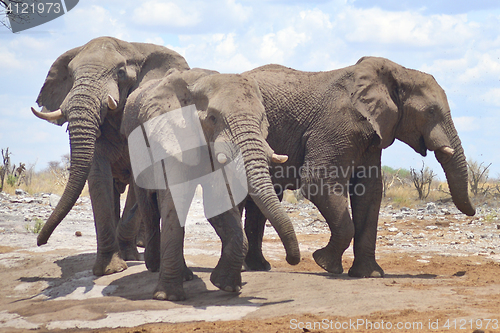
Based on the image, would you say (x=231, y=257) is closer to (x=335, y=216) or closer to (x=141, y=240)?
(x=335, y=216)

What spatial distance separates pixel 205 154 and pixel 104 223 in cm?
238

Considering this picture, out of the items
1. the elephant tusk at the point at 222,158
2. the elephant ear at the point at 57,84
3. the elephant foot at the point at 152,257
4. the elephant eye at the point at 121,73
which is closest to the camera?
the elephant tusk at the point at 222,158

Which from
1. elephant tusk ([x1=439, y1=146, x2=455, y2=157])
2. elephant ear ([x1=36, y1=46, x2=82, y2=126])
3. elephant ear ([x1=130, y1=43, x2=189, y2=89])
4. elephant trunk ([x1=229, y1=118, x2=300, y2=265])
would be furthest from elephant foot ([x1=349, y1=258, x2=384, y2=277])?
elephant ear ([x1=36, y1=46, x2=82, y2=126])

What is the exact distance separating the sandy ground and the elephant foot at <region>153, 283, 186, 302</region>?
0.35 feet

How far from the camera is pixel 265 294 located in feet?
21.6

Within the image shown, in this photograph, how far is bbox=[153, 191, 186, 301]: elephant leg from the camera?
21.2 ft

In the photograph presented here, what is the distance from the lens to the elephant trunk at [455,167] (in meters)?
8.27

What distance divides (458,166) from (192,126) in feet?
12.8

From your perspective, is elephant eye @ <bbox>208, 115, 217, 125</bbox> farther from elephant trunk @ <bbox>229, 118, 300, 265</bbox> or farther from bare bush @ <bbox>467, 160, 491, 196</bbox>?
bare bush @ <bbox>467, 160, 491, 196</bbox>

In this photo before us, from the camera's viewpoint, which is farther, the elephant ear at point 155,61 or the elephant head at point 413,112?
the elephant ear at point 155,61

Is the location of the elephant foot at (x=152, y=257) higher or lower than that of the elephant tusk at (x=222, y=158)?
lower

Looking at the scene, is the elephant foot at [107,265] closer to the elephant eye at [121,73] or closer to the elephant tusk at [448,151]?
the elephant eye at [121,73]

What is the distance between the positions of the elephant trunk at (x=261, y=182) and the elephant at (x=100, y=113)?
2600 mm

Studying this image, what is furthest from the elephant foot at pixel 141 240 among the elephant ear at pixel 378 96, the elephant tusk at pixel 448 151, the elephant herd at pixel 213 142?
the elephant tusk at pixel 448 151
